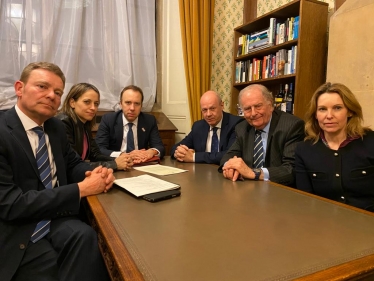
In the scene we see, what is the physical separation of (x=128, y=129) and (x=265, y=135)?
1314 millimetres

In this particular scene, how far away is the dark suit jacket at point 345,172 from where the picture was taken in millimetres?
1437

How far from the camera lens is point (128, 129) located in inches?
107

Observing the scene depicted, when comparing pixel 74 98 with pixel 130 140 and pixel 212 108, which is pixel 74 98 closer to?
pixel 130 140

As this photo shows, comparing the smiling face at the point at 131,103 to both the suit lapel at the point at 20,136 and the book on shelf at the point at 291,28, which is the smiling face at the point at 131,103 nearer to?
the suit lapel at the point at 20,136

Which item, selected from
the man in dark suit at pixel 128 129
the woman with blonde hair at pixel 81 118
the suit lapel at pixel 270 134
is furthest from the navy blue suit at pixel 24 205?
the man in dark suit at pixel 128 129

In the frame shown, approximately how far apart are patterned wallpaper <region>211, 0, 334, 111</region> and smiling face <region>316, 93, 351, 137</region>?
2274 millimetres

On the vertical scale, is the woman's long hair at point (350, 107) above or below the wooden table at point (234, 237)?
above

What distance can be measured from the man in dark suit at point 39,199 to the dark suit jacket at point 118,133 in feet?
3.82

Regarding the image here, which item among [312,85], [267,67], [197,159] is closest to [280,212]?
[197,159]

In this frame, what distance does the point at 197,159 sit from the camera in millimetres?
2207

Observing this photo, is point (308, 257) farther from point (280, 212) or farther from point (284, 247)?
point (280, 212)

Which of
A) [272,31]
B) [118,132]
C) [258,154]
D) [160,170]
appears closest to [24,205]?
[160,170]

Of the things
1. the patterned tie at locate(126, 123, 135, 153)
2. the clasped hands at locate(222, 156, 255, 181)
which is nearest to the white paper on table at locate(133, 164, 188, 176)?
the clasped hands at locate(222, 156, 255, 181)

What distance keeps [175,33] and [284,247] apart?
3335 millimetres
